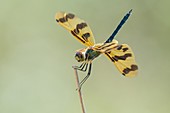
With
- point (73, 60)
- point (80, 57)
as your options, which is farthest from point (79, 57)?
point (73, 60)

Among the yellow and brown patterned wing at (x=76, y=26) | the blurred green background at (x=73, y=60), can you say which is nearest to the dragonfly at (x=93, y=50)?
the yellow and brown patterned wing at (x=76, y=26)

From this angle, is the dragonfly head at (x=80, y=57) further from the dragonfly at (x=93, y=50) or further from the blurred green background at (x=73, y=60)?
the blurred green background at (x=73, y=60)

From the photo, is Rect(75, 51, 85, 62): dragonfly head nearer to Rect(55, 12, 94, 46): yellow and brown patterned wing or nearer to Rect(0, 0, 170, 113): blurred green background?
Rect(55, 12, 94, 46): yellow and brown patterned wing

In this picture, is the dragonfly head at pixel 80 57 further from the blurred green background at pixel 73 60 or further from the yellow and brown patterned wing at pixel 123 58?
the blurred green background at pixel 73 60

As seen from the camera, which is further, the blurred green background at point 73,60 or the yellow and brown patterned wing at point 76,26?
the blurred green background at point 73,60

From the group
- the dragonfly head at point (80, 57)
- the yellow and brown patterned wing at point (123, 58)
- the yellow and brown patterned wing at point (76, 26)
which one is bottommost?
the dragonfly head at point (80, 57)

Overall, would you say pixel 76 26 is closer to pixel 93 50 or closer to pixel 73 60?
pixel 93 50

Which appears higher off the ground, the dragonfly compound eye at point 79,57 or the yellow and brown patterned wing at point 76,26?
the yellow and brown patterned wing at point 76,26
